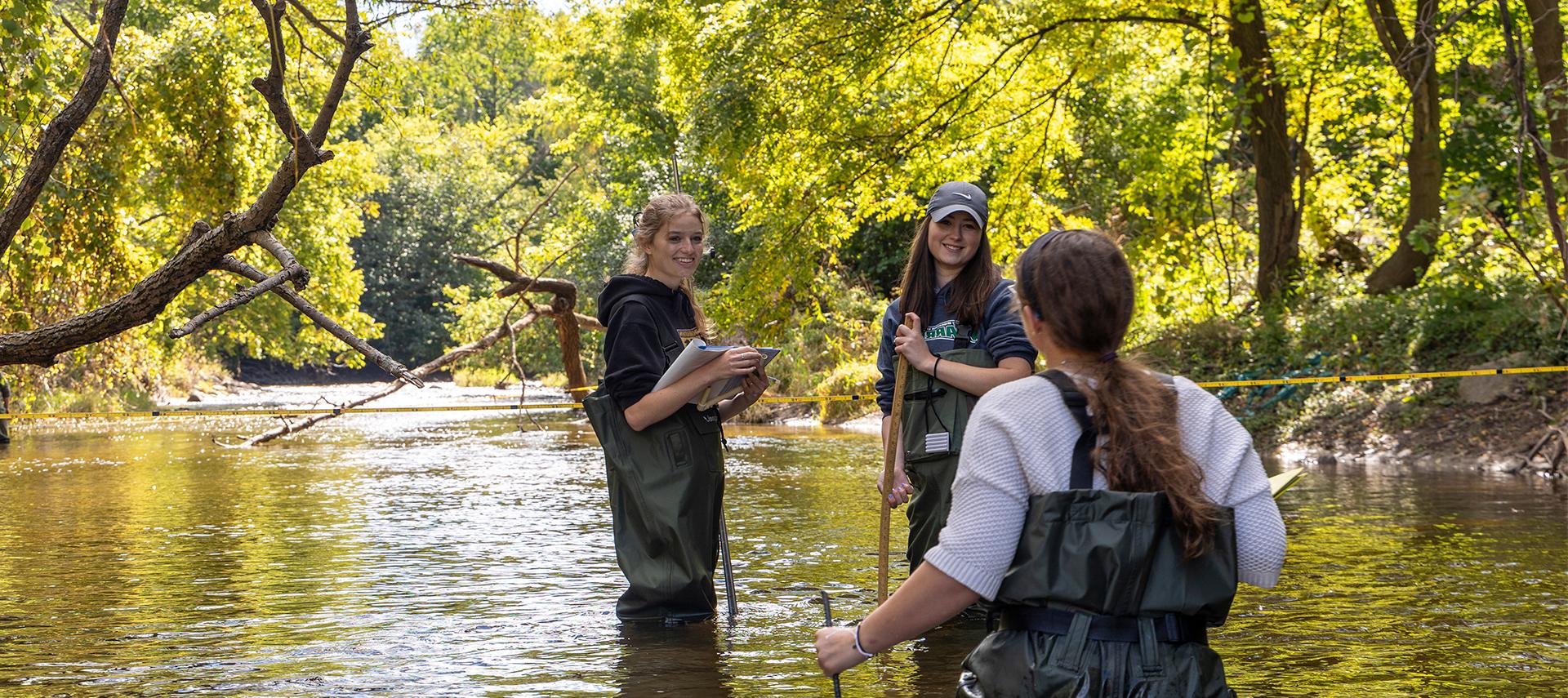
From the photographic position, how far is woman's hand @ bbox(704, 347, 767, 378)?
534 cm

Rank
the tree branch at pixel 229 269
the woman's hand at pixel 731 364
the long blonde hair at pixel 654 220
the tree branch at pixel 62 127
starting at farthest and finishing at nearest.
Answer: the tree branch at pixel 62 127
the tree branch at pixel 229 269
the long blonde hair at pixel 654 220
the woman's hand at pixel 731 364

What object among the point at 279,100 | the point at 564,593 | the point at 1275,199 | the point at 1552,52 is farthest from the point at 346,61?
the point at 1275,199

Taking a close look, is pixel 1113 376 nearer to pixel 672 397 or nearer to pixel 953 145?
pixel 672 397

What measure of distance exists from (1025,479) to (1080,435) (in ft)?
0.37

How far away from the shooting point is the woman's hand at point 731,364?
5.34 m

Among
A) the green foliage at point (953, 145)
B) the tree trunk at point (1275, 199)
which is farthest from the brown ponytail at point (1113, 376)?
the tree trunk at point (1275, 199)

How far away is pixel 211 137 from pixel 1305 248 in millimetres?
13649

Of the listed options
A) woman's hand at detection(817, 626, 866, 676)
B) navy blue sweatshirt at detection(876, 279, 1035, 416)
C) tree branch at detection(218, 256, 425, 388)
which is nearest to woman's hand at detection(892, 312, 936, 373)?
navy blue sweatshirt at detection(876, 279, 1035, 416)

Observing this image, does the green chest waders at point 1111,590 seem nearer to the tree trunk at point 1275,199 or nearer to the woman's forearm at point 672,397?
the woman's forearm at point 672,397

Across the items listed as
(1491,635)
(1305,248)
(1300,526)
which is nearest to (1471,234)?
(1305,248)

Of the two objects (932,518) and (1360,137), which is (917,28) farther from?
(932,518)

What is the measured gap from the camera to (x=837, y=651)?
2635 mm

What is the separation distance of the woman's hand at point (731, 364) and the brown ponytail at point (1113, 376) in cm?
279

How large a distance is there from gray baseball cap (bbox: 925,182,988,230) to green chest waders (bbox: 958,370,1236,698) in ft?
8.95
